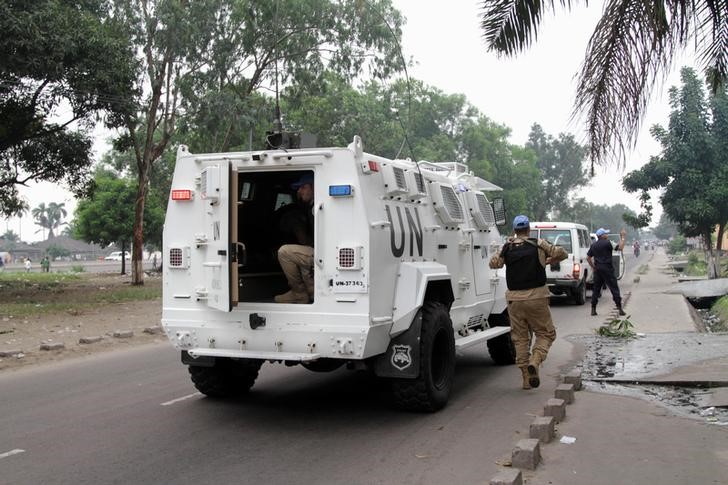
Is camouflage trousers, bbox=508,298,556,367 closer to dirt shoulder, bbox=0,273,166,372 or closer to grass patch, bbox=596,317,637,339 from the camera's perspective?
grass patch, bbox=596,317,637,339

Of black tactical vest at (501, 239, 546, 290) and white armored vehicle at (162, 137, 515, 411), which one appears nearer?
white armored vehicle at (162, 137, 515, 411)

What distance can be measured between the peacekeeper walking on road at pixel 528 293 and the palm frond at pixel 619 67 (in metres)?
2.12

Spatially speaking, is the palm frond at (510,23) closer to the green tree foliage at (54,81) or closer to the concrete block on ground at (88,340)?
the concrete block on ground at (88,340)

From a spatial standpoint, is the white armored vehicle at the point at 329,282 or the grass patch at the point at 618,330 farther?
the grass patch at the point at 618,330

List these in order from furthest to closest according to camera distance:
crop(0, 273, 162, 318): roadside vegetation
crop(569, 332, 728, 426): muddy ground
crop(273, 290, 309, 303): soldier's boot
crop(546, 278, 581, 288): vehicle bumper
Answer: crop(546, 278, 581, 288): vehicle bumper → crop(0, 273, 162, 318): roadside vegetation → crop(569, 332, 728, 426): muddy ground → crop(273, 290, 309, 303): soldier's boot

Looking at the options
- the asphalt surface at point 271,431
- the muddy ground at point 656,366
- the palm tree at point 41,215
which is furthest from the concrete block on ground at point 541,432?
the palm tree at point 41,215

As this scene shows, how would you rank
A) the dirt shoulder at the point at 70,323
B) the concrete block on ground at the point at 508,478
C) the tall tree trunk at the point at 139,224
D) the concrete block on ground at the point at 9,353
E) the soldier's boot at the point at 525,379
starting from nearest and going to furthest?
the concrete block on ground at the point at 508,478 < the soldier's boot at the point at 525,379 < the concrete block on ground at the point at 9,353 < the dirt shoulder at the point at 70,323 < the tall tree trunk at the point at 139,224

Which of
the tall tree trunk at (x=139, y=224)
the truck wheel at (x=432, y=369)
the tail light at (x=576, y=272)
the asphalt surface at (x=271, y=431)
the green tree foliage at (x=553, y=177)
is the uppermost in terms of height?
the green tree foliage at (x=553, y=177)

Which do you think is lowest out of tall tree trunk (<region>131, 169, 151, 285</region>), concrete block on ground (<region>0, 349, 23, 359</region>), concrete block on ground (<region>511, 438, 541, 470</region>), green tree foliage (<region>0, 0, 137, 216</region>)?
concrete block on ground (<region>511, 438, 541, 470</region>)

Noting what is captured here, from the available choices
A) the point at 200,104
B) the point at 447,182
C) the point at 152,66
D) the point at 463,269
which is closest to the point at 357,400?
the point at 463,269

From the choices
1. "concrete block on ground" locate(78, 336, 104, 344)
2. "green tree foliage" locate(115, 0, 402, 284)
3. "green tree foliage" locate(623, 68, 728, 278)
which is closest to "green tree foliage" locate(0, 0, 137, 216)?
"green tree foliage" locate(115, 0, 402, 284)

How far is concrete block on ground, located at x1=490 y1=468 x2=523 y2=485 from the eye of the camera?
414 centimetres

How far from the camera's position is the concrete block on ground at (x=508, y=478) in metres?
4.14

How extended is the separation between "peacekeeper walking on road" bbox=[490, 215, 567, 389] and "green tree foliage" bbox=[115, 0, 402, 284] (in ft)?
43.5
